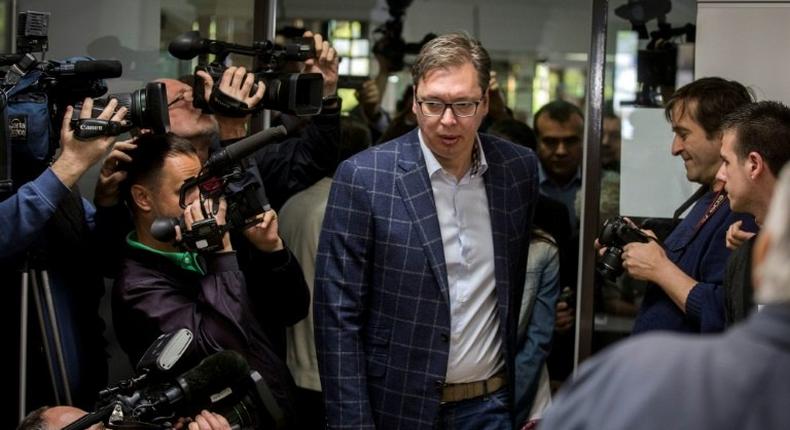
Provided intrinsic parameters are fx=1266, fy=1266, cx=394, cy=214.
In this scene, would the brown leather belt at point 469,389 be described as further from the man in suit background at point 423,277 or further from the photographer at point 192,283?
the photographer at point 192,283

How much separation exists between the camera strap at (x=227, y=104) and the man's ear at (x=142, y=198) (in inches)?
13.3

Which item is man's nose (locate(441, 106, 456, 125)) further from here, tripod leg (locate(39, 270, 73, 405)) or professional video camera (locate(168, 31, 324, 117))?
tripod leg (locate(39, 270, 73, 405))

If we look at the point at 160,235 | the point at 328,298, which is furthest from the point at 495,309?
the point at 160,235

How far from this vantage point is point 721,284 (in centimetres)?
337

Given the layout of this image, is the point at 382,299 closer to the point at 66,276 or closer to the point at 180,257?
the point at 180,257

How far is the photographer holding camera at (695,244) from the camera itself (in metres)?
3.36

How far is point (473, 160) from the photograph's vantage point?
341 cm

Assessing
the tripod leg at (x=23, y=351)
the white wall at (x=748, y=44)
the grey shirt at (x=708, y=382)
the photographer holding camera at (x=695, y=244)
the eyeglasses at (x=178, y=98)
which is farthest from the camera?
the white wall at (x=748, y=44)

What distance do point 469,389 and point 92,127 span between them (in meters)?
1.20

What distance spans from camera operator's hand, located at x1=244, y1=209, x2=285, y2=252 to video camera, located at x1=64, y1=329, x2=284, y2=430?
19.8 inches

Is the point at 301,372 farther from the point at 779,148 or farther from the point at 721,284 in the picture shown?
the point at 779,148

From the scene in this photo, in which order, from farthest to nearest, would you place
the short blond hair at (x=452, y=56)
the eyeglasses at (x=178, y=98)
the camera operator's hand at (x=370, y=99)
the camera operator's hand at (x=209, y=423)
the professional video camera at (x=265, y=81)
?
the camera operator's hand at (x=370, y=99), the eyeglasses at (x=178, y=98), the professional video camera at (x=265, y=81), the short blond hair at (x=452, y=56), the camera operator's hand at (x=209, y=423)

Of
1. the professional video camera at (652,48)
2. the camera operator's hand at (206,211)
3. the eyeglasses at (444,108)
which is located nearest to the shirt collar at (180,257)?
the camera operator's hand at (206,211)

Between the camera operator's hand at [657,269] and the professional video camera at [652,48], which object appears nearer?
the camera operator's hand at [657,269]
